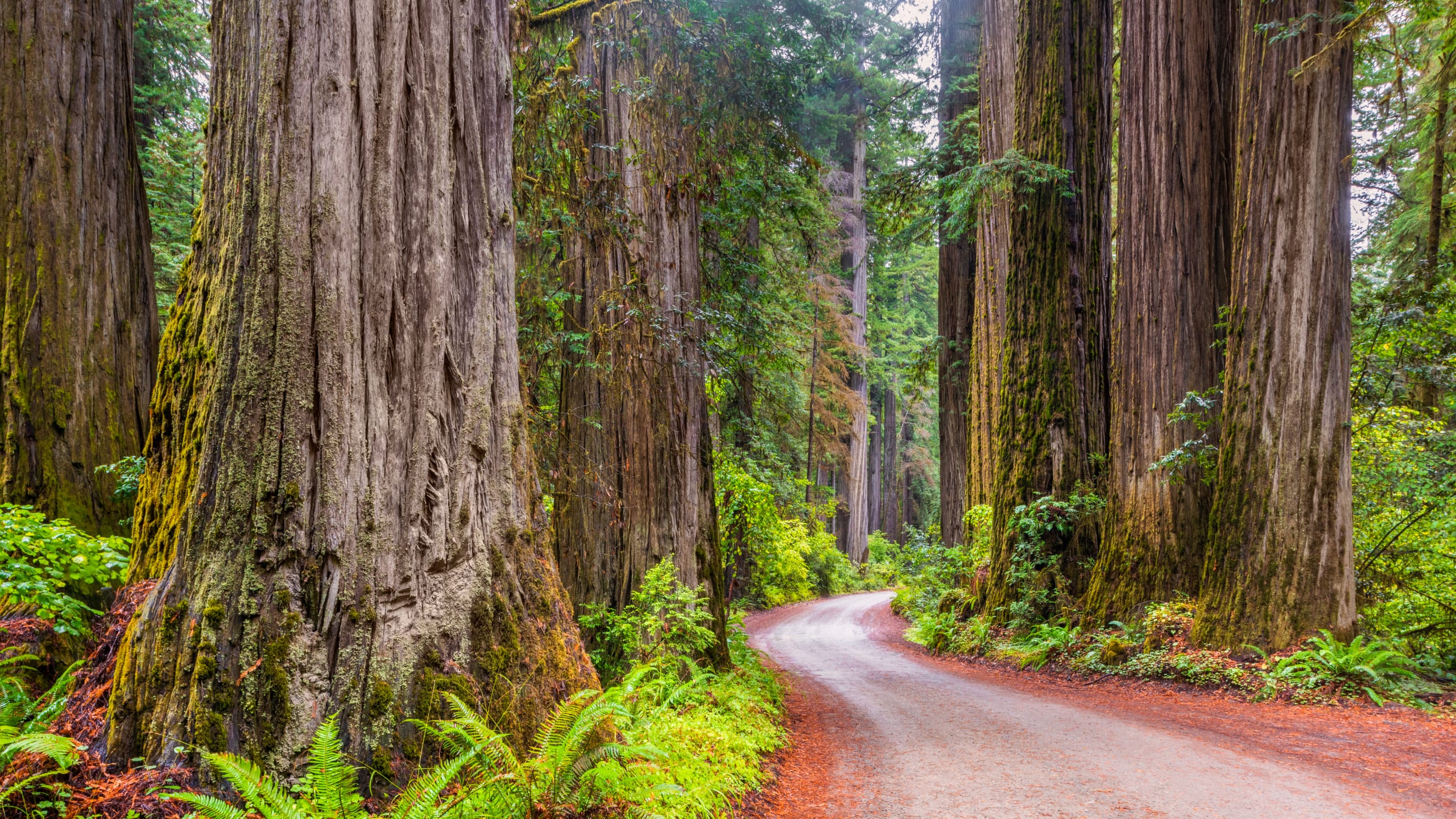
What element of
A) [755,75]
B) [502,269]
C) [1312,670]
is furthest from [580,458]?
[1312,670]

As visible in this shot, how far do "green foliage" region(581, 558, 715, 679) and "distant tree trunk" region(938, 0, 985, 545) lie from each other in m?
11.3

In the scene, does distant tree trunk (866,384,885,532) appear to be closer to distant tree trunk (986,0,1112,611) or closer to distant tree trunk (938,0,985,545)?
distant tree trunk (938,0,985,545)

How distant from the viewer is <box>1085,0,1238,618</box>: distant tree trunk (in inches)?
367

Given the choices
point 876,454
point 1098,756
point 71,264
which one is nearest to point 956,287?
point 1098,756

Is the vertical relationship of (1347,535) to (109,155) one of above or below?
below

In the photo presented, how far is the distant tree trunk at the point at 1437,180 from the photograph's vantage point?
8750 millimetres

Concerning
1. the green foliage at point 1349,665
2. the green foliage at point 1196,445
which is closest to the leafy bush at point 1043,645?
the green foliage at point 1196,445

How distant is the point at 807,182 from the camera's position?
1045 cm

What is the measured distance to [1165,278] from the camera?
9.68 m

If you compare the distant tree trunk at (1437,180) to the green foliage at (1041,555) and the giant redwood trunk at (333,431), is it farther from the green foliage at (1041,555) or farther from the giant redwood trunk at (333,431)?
the giant redwood trunk at (333,431)

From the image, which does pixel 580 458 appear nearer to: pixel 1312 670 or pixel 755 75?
pixel 755 75

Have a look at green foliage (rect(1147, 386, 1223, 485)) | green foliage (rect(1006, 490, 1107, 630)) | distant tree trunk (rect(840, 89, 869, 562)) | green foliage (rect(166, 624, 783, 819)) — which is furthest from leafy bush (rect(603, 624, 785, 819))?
distant tree trunk (rect(840, 89, 869, 562))

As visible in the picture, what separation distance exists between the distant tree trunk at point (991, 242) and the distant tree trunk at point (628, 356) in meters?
7.39

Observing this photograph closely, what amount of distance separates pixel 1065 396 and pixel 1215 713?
5741 millimetres
